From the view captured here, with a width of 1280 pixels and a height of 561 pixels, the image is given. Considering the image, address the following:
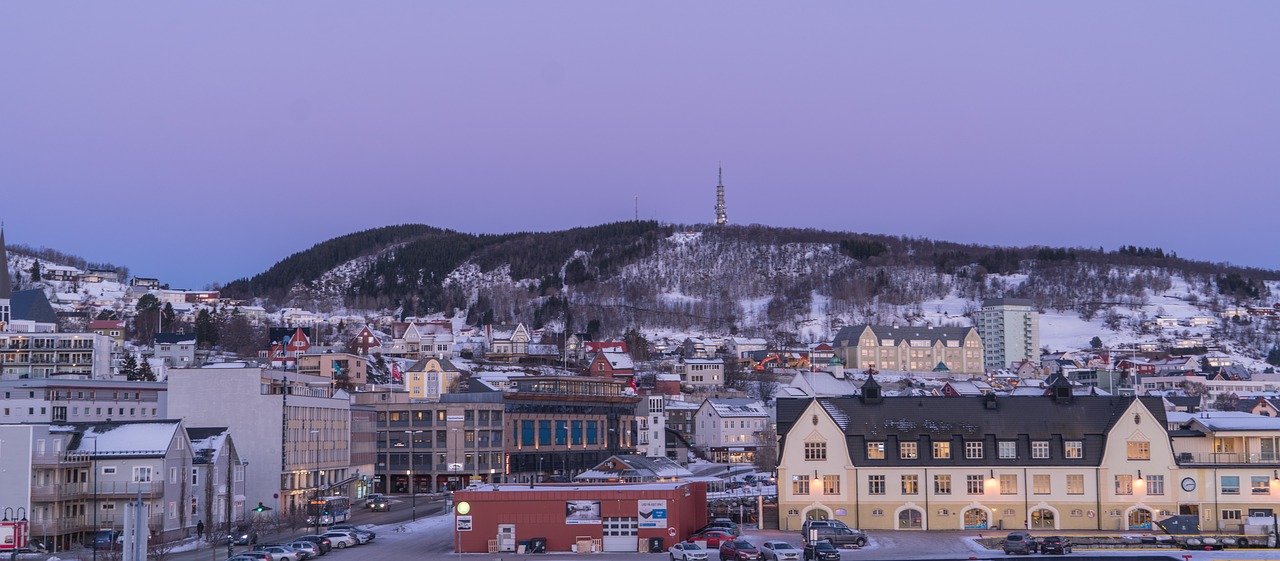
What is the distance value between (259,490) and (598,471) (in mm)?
20169

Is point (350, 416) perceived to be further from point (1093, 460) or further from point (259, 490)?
point (1093, 460)

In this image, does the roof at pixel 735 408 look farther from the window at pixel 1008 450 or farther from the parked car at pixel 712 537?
the parked car at pixel 712 537

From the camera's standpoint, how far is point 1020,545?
55.9 metres

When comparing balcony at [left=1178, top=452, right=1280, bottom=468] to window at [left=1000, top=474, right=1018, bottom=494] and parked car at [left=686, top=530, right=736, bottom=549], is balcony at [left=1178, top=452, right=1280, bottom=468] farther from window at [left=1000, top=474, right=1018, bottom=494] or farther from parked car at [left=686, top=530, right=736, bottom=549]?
parked car at [left=686, top=530, right=736, bottom=549]

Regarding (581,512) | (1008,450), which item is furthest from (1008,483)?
(581,512)

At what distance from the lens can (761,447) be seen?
437 ft

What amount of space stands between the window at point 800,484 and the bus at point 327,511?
2366cm

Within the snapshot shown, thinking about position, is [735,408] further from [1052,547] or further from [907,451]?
[1052,547]

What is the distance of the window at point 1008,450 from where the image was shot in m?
68.9

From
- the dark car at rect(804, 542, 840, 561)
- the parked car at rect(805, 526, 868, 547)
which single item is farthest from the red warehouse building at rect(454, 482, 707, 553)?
the dark car at rect(804, 542, 840, 561)

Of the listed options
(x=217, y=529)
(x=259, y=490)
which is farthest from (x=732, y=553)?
(x=259, y=490)

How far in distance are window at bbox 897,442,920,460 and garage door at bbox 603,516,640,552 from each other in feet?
50.9

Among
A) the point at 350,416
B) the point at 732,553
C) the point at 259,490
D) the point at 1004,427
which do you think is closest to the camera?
the point at 732,553

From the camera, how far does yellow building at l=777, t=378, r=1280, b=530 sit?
222ft
